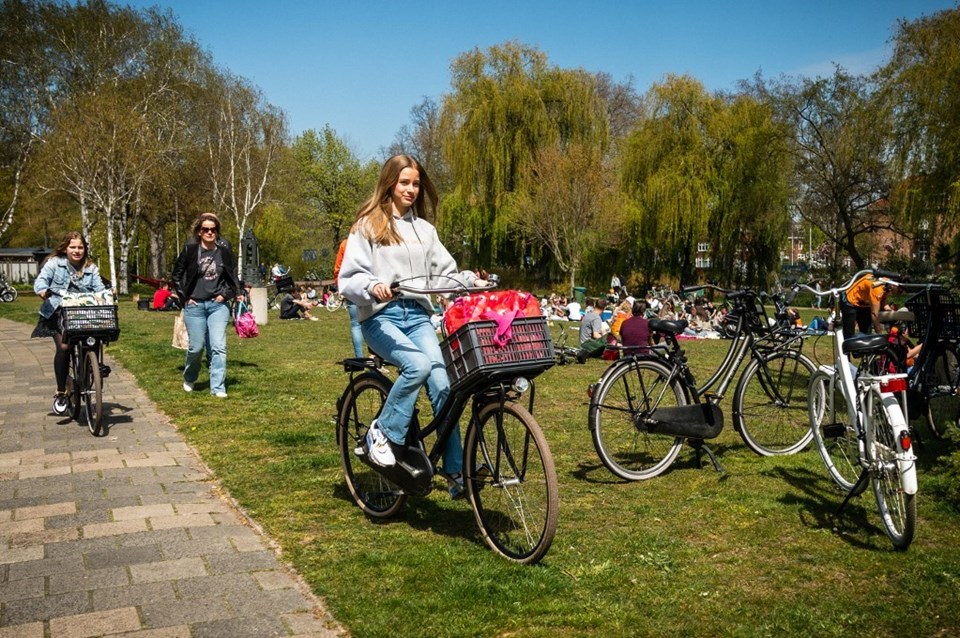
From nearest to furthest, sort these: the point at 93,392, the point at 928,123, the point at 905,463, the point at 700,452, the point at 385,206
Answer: the point at 905,463 → the point at 385,206 → the point at 700,452 → the point at 93,392 → the point at 928,123

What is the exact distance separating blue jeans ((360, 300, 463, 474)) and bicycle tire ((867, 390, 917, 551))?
83.3 inches

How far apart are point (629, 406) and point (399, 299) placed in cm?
216

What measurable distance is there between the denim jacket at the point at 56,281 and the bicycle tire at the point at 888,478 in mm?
6792

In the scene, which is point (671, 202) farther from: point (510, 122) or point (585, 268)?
point (510, 122)

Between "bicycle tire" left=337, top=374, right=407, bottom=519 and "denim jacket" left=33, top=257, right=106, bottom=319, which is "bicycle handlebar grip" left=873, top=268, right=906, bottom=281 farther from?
"denim jacket" left=33, top=257, right=106, bottom=319

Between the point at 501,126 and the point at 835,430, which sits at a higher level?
the point at 501,126

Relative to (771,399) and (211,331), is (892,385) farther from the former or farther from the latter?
(211,331)

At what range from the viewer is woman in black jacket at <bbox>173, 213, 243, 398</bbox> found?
9.65 metres

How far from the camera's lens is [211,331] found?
9820 mm

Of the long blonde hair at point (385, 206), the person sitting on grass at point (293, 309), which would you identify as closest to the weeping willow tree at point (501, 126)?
the person sitting on grass at point (293, 309)

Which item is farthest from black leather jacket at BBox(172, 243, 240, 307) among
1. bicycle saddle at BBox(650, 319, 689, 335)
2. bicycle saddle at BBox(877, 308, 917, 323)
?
bicycle saddle at BBox(877, 308, 917, 323)

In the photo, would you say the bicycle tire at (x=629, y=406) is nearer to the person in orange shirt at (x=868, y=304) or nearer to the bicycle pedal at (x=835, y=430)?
the bicycle pedal at (x=835, y=430)

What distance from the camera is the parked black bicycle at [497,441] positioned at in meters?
4.20

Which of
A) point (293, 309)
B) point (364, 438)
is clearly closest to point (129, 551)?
point (364, 438)
